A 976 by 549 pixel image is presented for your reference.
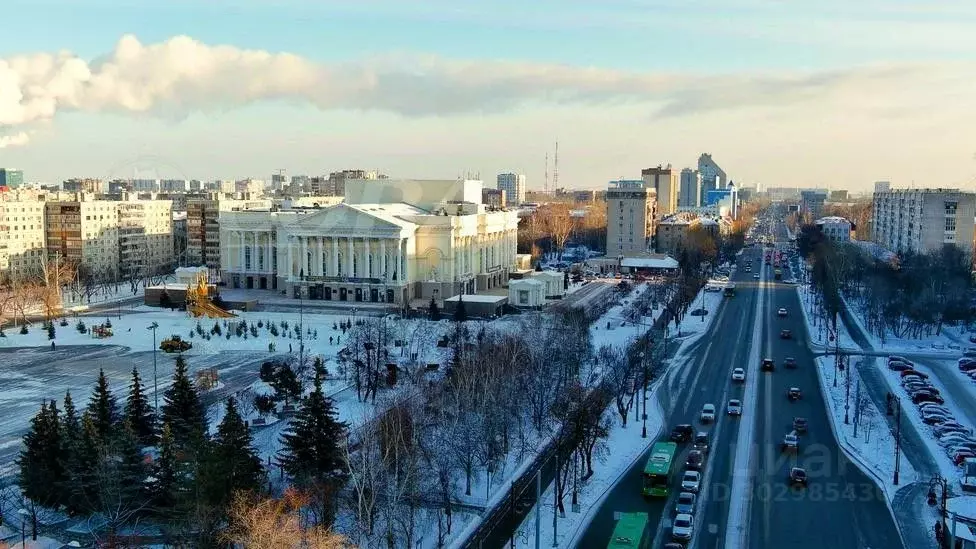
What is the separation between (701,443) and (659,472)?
4.51 m

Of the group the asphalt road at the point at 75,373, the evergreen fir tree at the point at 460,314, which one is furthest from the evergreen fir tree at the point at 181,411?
the evergreen fir tree at the point at 460,314

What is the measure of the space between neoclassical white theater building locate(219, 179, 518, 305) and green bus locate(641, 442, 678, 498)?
3445 centimetres

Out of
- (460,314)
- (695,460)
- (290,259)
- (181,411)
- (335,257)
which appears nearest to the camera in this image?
(695,460)

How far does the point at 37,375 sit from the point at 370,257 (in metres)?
25.3

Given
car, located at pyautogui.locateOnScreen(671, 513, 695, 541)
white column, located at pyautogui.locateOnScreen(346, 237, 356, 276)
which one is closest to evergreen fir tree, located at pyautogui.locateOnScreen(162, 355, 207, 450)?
car, located at pyautogui.locateOnScreen(671, 513, 695, 541)

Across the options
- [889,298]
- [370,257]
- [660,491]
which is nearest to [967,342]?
[889,298]

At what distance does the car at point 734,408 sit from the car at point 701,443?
315 centimetres

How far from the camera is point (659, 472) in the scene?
906 inches

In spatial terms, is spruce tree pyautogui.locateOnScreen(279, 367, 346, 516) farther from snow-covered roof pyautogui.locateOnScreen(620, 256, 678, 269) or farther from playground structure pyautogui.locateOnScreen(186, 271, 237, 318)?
snow-covered roof pyautogui.locateOnScreen(620, 256, 678, 269)

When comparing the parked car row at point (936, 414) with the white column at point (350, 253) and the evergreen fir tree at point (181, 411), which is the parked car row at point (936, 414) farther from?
the white column at point (350, 253)

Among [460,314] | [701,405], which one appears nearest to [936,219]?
[460,314]

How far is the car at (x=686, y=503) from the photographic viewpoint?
2095cm

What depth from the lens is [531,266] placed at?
81500 millimetres

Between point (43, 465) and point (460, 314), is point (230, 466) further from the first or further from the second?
point (460, 314)
